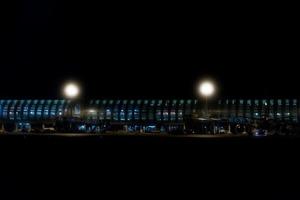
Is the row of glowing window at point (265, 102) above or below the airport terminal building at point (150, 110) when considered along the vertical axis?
above

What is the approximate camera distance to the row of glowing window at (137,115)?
216 feet

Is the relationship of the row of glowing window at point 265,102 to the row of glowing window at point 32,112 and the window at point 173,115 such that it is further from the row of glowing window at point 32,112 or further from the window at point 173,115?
the row of glowing window at point 32,112

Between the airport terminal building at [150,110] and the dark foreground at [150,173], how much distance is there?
39850 millimetres

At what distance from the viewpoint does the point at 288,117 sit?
6369 cm

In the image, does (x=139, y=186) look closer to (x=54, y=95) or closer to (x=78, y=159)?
(x=78, y=159)

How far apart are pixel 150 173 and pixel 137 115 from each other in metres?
50.0

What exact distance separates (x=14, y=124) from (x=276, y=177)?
5463cm

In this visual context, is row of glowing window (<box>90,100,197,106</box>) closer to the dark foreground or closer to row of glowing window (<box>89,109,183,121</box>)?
row of glowing window (<box>89,109,183,121</box>)

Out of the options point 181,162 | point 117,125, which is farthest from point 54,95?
point 181,162

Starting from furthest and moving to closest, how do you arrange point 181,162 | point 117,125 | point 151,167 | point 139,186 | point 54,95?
point 54,95, point 117,125, point 181,162, point 151,167, point 139,186

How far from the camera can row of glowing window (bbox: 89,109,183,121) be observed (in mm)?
65769

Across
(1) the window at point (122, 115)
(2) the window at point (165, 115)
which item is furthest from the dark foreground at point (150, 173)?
(1) the window at point (122, 115)

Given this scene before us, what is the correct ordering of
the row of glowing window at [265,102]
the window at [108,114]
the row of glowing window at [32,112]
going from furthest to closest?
1. the row of glowing window at [32,112]
2. the window at [108,114]
3. the row of glowing window at [265,102]

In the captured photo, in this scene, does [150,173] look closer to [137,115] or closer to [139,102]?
[137,115]
